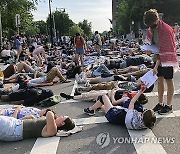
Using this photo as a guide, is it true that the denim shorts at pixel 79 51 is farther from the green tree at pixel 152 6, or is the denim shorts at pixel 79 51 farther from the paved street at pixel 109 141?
the green tree at pixel 152 6

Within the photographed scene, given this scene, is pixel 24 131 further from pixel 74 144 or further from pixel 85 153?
pixel 85 153

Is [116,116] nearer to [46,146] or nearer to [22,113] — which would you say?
[46,146]

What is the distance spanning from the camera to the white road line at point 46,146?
205 inches

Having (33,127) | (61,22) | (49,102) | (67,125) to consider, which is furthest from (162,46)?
(61,22)

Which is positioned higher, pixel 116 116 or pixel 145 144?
pixel 116 116

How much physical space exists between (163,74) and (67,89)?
4.69 meters

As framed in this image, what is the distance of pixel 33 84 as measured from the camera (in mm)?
11109

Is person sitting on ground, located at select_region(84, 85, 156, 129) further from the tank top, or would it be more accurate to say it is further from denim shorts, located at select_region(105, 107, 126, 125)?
the tank top

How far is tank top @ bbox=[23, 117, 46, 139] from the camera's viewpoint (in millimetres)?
5738

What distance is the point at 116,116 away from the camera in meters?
6.25

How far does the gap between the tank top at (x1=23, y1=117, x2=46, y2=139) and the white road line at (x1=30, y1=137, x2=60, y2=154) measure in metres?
0.14

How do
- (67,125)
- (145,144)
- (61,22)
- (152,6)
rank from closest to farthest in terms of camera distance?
1. (145,144)
2. (67,125)
3. (152,6)
4. (61,22)

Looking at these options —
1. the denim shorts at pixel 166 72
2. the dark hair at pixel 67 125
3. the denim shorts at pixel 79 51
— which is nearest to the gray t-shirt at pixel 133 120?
the dark hair at pixel 67 125

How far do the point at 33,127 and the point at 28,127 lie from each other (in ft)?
0.28
